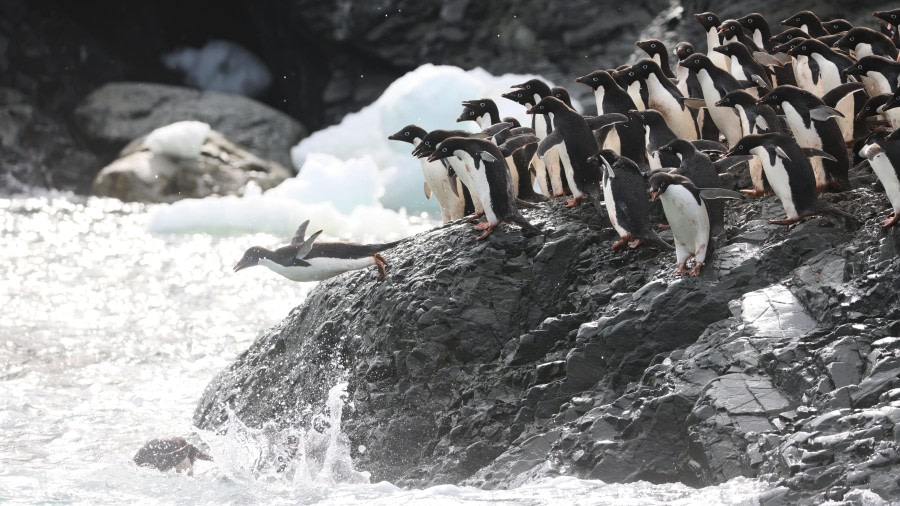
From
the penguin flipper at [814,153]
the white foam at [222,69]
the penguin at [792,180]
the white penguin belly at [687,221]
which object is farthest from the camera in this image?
the white foam at [222,69]

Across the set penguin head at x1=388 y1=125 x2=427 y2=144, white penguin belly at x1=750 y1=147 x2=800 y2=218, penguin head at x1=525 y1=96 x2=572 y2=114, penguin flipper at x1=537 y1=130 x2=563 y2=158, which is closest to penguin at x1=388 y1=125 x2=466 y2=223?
penguin head at x1=388 y1=125 x2=427 y2=144

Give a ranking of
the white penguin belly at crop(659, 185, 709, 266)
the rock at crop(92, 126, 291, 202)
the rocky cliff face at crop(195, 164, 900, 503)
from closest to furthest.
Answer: the rocky cliff face at crop(195, 164, 900, 503)
the white penguin belly at crop(659, 185, 709, 266)
the rock at crop(92, 126, 291, 202)

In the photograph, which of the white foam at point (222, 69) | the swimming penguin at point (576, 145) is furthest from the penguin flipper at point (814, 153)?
the white foam at point (222, 69)

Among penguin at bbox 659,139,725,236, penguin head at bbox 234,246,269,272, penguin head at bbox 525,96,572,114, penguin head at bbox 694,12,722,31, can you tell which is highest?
penguin head at bbox 694,12,722,31

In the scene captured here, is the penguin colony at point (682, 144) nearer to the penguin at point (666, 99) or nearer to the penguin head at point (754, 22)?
the penguin at point (666, 99)

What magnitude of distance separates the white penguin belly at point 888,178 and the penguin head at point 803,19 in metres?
3.69

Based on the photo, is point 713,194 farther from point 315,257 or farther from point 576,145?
point 315,257

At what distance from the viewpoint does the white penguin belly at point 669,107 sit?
739 centimetres

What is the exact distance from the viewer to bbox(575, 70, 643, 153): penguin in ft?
23.1

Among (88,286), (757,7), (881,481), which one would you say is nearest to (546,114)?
(881,481)

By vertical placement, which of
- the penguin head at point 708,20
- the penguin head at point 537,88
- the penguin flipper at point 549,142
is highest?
the penguin head at point 708,20

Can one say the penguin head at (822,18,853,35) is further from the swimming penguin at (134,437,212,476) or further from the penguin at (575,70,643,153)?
the swimming penguin at (134,437,212,476)

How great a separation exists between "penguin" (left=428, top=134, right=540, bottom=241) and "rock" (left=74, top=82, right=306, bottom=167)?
14.7 m

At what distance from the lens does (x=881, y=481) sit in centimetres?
437
